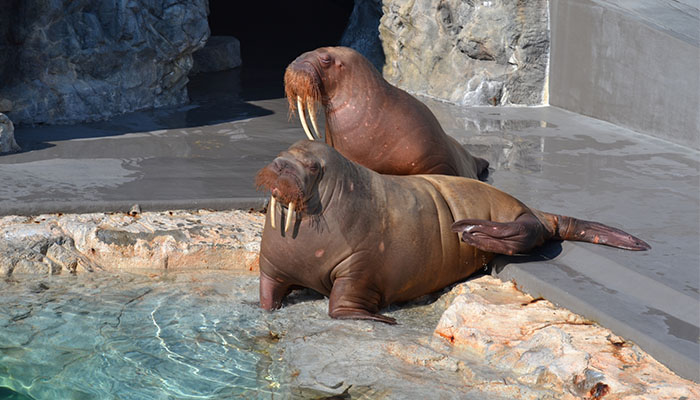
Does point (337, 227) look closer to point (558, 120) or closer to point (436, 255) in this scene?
point (436, 255)

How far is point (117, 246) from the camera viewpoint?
207 inches

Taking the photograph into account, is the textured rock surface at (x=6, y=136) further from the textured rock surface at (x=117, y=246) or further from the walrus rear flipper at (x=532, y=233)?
the walrus rear flipper at (x=532, y=233)

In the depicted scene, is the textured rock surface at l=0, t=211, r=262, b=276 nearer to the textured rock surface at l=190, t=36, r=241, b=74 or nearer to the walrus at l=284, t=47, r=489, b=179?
the walrus at l=284, t=47, r=489, b=179

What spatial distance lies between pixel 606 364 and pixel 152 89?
6.89 m

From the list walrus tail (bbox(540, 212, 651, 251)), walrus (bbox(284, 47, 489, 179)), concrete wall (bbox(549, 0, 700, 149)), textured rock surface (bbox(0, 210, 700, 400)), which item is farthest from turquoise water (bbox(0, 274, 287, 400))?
concrete wall (bbox(549, 0, 700, 149))

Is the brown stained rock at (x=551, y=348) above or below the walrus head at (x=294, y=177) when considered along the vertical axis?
below

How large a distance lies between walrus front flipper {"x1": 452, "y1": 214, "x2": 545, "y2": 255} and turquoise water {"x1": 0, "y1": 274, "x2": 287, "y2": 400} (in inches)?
44.2

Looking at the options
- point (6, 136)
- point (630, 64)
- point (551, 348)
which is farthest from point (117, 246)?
point (630, 64)

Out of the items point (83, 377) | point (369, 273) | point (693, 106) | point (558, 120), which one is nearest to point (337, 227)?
point (369, 273)

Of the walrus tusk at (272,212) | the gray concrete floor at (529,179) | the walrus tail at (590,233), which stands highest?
the walrus tusk at (272,212)

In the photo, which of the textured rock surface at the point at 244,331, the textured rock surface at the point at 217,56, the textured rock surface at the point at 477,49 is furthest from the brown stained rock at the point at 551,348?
the textured rock surface at the point at 217,56

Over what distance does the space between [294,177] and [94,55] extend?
5.49 meters

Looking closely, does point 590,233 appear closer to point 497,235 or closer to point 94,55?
point 497,235

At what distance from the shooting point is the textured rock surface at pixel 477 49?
9477 millimetres
